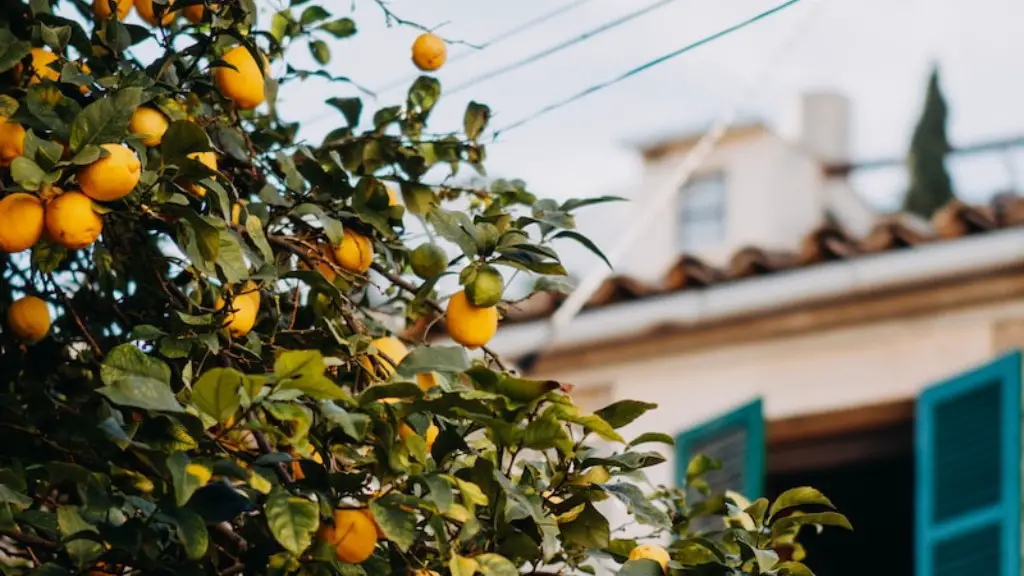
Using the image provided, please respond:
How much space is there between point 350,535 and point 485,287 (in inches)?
17.9

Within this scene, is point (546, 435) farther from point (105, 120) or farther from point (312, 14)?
point (312, 14)

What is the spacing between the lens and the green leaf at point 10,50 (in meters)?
2.60

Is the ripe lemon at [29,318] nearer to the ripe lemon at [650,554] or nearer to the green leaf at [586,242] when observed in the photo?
the green leaf at [586,242]

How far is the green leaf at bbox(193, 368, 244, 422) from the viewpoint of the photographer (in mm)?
2059

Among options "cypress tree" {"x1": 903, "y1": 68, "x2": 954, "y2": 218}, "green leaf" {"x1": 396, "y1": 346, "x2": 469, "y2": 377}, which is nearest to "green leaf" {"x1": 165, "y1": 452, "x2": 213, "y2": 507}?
"green leaf" {"x1": 396, "y1": 346, "x2": 469, "y2": 377}

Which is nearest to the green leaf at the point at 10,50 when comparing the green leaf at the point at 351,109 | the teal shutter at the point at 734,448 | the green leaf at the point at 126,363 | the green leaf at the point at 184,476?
the green leaf at the point at 126,363

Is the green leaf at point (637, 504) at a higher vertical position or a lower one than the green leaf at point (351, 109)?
lower

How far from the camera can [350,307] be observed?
296 centimetres

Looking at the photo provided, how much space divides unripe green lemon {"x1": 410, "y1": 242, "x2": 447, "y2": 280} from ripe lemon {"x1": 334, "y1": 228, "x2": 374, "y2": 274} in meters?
0.20

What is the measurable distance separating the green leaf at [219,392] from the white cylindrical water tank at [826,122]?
14.9 meters

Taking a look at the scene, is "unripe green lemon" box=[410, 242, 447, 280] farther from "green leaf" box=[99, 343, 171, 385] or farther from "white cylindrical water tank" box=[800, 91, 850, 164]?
"white cylindrical water tank" box=[800, 91, 850, 164]

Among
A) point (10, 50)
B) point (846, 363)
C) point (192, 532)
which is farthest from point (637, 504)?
point (846, 363)

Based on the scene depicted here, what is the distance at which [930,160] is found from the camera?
50.8 feet

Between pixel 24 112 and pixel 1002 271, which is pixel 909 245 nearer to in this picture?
pixel 1002 271
